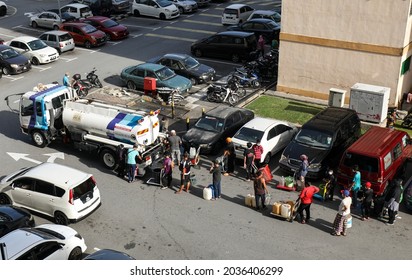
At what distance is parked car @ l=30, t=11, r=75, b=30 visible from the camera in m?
40.5

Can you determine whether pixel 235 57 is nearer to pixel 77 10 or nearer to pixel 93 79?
pixel 93 79

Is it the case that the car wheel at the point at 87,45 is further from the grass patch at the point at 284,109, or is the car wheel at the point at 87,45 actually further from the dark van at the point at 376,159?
the dark van at the point at 376,159

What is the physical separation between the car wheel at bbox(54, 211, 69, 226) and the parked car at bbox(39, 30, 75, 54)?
20.0 m

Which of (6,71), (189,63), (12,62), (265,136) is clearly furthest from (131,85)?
(265,136)

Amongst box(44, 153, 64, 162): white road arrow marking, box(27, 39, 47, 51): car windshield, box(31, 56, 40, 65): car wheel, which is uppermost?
box(27, 39, 47, 51): car windshield

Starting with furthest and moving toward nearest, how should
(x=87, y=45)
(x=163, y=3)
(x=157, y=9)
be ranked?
(x=163, y=3)
(x=157, y=9)
(x=87, y=45)

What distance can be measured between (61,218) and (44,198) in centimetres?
83

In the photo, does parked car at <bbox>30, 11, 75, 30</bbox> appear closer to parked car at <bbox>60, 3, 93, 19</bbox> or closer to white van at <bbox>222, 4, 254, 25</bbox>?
parked car at <bbox>60, 3, 93, 19</bbox>

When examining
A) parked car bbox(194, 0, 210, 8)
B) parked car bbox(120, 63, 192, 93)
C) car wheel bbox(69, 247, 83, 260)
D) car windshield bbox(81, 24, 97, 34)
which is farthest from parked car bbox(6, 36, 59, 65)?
car wheel bbox(69, 247, 83, 260)

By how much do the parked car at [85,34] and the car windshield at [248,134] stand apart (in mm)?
18287

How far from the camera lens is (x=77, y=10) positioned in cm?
4288

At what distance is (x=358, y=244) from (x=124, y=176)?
28.9 ft
